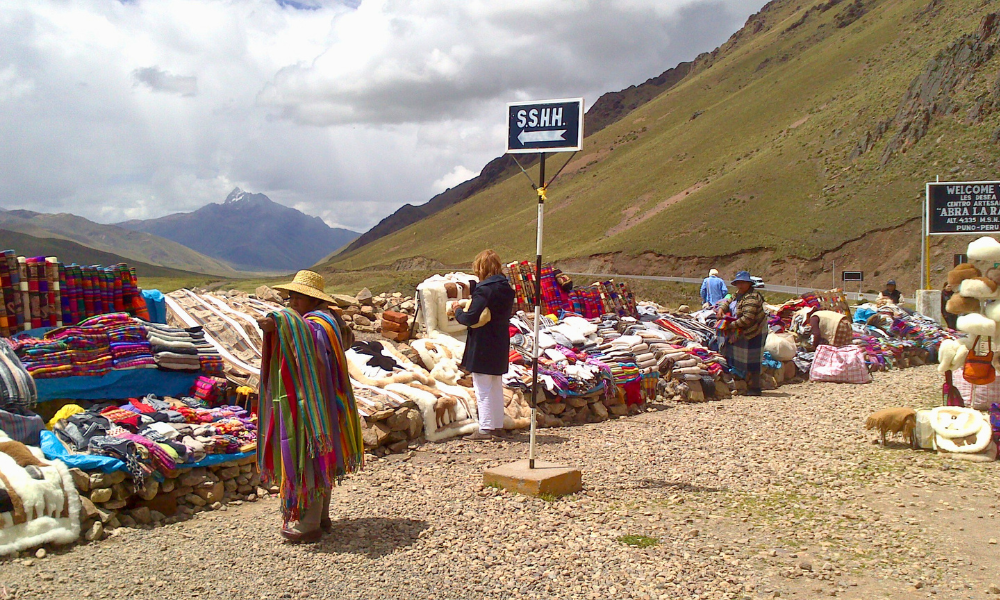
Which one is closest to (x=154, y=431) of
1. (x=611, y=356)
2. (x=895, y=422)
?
(x=611, y=356)

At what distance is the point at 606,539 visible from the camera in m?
4.71

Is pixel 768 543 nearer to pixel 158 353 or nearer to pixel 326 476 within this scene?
pixel 326 476

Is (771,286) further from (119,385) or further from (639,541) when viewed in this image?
(639,541)

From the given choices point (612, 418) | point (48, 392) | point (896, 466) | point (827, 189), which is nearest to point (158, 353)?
point (48, 392)

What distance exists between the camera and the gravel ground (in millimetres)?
4023

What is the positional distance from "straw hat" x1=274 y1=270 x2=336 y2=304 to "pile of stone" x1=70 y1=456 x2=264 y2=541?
170cm

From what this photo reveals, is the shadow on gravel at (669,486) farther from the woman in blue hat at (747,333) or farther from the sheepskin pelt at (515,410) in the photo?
the woman in blue hat at (747,333)

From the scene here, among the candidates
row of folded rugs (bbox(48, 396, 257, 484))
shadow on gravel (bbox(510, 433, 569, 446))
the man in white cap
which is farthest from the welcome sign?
row of folded rugs (bbox(48, 396, 257, 484))

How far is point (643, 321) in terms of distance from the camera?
12711mm

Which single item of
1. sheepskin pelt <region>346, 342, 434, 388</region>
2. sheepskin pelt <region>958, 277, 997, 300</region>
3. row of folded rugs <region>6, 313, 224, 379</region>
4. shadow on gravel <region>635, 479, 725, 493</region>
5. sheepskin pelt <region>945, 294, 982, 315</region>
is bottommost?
shadow on gravel <region>635, 479, 725, 493</region>

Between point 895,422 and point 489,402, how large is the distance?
386 cm

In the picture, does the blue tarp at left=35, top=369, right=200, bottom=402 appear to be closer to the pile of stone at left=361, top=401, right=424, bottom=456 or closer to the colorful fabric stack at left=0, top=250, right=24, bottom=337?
the colorful fabric stack at left=0, top=250, right=24, bottom=337

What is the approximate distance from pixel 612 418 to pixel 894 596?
5585mm

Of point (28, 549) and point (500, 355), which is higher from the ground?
point (500, 355)
